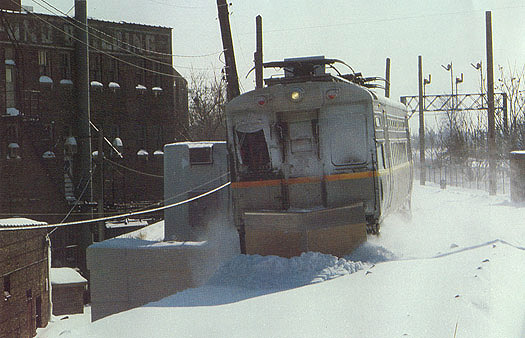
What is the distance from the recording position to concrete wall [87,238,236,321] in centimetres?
1145

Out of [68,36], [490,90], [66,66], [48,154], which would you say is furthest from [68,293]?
[490,90]

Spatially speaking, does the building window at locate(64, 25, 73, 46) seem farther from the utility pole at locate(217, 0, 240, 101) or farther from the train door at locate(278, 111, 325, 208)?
the train door at locate(278, 111, 325, 208)

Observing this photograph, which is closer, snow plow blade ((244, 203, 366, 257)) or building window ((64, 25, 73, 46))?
snow plow blade ((244, 203, 366, 257))

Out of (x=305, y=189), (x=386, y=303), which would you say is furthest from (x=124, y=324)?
(x=305, y=189)

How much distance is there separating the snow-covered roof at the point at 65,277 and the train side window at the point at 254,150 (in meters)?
16.7

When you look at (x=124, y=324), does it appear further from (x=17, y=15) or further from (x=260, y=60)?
(x=17, y=15)

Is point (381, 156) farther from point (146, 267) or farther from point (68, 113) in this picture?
point (68, 113)

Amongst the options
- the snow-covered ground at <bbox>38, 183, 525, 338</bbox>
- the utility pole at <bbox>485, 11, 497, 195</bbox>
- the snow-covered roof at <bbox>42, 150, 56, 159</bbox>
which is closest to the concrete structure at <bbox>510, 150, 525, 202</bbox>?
the utility pole at <bbox>485, 11, 497, 195</bbox>

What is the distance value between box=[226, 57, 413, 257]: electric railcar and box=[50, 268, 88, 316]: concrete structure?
16.6 meters

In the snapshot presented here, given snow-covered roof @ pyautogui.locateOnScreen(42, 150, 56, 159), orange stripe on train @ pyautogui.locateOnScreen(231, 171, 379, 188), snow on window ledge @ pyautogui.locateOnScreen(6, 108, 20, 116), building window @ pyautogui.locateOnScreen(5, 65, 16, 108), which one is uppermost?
building window @ pyautogui.locateOnScreen(5, 65, 16, 108)

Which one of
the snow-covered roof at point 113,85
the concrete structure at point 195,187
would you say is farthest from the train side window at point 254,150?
the snow-covered roof at point 113,85

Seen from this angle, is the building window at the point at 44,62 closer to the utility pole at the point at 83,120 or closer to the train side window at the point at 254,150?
the utility pole at the point at 83,120

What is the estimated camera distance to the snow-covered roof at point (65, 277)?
26.1 metres

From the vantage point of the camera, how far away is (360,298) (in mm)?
6973
